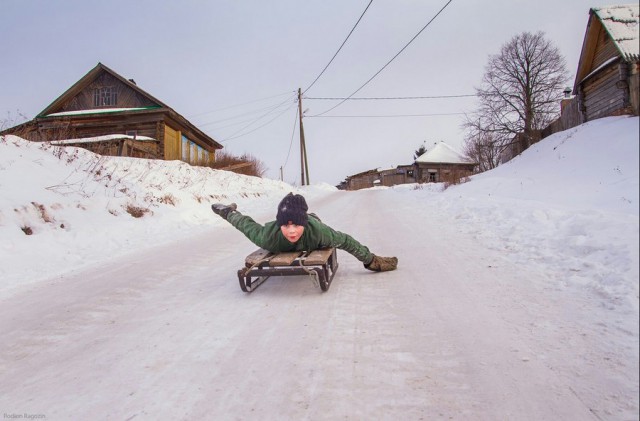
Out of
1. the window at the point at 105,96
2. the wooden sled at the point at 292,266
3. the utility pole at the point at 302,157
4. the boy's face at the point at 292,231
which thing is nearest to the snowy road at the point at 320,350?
the wooden sled at the point at 292,266

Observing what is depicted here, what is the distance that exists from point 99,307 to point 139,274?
3.81ft

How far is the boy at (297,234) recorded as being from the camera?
3.58m

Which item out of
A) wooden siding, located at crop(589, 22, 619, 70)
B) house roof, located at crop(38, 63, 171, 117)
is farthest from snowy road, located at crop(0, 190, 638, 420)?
house roof, located at crop(38, 63, 171, 117)

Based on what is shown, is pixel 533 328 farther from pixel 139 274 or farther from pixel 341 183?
pixel 341 183

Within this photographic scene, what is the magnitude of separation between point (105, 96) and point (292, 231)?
23.9m

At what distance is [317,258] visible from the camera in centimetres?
355

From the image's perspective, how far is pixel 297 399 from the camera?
200 cm

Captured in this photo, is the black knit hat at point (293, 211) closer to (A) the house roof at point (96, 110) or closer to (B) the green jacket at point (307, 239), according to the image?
(B) the green jacket at point (307, 239)

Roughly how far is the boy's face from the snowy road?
0.55 m

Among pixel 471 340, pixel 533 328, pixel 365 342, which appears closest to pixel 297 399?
pixel 365 342

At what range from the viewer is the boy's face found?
3594mm

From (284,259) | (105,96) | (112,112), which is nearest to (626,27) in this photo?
(284,259)

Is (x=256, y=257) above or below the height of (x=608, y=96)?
below

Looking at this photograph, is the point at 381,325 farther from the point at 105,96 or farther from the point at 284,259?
the point at 105,96
